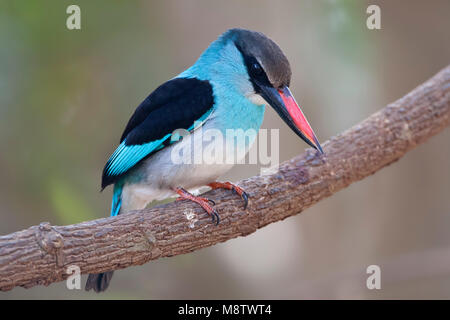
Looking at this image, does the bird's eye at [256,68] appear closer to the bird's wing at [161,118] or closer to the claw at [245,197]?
the bird's wing at [161,118]

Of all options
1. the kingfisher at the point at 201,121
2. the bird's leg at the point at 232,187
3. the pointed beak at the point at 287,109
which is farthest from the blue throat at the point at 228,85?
the bird's leg at the point at 232,187

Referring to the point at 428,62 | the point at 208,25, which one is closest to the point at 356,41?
the point at 428,62

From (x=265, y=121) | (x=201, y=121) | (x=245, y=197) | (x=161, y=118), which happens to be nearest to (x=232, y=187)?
(x=245, y=197)

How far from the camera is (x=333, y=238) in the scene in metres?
4.63

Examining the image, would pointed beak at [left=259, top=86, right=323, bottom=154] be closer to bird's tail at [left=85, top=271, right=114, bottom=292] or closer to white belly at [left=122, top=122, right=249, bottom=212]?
white belly at [left=122, top=122, right=249, bottom=212]

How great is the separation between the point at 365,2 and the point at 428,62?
790 millimetres

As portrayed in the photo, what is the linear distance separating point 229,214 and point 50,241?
2.88ft

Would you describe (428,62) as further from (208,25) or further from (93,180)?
(93,180)

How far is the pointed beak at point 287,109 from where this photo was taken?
9.06 ft

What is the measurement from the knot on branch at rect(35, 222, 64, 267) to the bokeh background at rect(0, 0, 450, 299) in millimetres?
1623

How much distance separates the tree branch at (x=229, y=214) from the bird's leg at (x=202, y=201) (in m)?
0.03

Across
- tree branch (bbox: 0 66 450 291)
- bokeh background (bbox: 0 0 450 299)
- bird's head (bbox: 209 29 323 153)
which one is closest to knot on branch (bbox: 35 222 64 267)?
tree branch (bbox: 0 66 450 291)

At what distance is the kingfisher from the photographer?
8.95 feet

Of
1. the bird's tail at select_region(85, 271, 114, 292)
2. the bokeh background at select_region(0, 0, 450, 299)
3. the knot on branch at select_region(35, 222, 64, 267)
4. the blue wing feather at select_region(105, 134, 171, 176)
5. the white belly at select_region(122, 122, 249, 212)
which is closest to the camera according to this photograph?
the knot on branch at select_region(35, 222, 64, 267)
